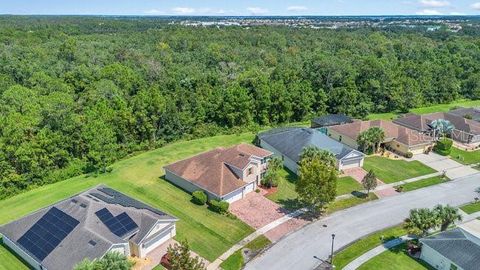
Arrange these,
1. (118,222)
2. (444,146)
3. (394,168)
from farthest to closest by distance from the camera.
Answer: (444,146), (394,168), (118,222)

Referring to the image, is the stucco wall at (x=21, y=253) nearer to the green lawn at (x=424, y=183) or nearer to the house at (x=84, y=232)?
the house at (x=84, y=232)

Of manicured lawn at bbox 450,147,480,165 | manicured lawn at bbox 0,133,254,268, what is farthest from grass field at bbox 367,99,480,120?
manicured lawn at bbox 0,133,254,268

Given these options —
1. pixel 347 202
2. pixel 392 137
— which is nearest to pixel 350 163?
pixel 347 202

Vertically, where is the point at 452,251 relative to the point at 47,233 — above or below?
below

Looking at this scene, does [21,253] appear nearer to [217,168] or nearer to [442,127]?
[217,168]

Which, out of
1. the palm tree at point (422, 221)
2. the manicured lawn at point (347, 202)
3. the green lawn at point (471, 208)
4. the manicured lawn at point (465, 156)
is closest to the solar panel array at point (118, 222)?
the manicured lawn at point (347, 202)

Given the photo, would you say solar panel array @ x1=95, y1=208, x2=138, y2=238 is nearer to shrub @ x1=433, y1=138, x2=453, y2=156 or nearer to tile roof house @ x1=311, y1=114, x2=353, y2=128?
tile roof house @ x1=311, y1=114, x2=353, y2=128
